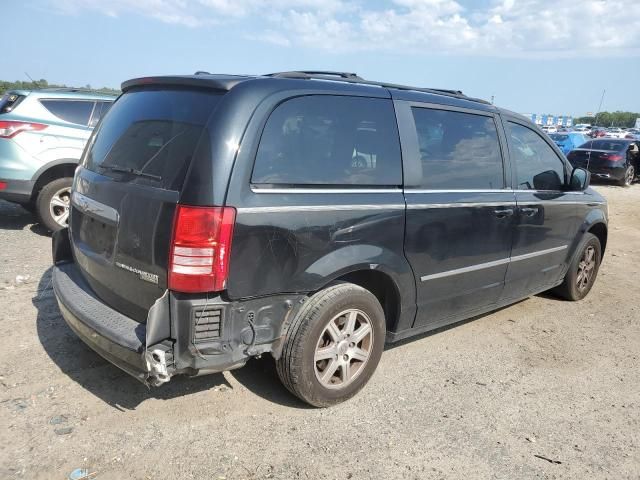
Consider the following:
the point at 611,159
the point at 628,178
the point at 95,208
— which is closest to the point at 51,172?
the point at 95,208

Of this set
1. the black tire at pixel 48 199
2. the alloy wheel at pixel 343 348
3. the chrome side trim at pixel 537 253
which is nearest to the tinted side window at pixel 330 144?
the alloy wheel at pixel 343 348

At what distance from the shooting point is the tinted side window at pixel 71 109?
22.2ft

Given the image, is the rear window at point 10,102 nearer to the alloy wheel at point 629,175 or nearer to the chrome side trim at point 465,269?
the chrome side trim at point 465,269

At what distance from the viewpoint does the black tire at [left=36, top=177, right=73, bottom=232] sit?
649 centimetres

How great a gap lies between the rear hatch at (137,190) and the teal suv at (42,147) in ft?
11.9

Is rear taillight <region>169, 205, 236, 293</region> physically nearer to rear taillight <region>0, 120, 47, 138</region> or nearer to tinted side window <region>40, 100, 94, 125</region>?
rear taillight <region>0, 120, 47, 138</region>

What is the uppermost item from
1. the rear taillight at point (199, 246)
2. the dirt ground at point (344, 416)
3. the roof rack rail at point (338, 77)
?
→ the roof rack rail at point (338, 77)

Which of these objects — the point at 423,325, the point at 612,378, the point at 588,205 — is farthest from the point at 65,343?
the point at 588,205

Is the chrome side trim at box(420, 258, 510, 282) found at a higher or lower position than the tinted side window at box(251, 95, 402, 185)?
lower

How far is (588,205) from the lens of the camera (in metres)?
5.18

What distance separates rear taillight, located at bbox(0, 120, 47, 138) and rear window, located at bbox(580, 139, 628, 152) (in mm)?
17090

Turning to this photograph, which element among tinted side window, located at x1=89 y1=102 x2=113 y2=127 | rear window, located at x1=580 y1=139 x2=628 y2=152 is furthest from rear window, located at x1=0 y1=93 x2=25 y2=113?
rear window, located at x1=580 y1=139 x2=628 y2=152

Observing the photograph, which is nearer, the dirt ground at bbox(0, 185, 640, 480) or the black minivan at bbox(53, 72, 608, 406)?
the black minivan at bbox(53, 72, 608, 406)

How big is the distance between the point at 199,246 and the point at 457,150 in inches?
83.9
